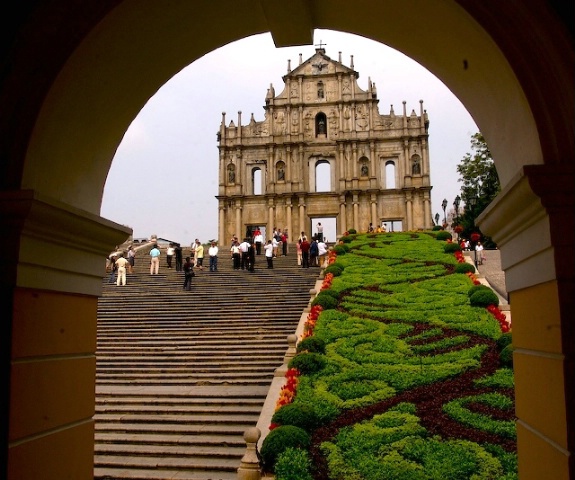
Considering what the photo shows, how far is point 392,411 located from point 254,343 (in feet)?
19.6

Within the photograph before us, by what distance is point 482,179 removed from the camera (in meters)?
35.4

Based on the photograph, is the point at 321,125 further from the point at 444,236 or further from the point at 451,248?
the point at 451,248

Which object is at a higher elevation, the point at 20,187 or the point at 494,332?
the point at 20,187

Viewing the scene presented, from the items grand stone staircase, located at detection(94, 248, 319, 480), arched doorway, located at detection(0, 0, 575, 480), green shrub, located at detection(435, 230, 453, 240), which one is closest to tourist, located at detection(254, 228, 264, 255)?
grand stone staircase, located at detection(94, 248, 319, 480)

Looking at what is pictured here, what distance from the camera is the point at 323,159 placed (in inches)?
1698

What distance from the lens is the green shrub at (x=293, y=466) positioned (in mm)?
7785

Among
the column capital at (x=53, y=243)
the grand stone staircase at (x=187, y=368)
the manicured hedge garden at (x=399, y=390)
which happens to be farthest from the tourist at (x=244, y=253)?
the column capital at (x=53, y=243)

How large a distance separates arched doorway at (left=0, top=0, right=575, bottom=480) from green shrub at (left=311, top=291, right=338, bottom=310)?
40.1 ft

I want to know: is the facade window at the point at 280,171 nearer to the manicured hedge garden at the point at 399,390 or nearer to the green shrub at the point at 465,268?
the green shrub at the point at 465,268

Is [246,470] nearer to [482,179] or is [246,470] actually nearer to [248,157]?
[482,179]

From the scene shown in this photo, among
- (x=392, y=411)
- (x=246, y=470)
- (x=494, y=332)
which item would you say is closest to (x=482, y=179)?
(x=494, y=332)

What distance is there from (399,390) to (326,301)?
6.14 m

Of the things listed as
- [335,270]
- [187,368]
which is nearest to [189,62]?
[187,368]

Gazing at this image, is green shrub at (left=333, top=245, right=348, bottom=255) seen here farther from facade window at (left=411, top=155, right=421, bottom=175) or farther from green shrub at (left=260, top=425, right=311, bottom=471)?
green shrub at (left=260, top=425, right=311, bottom=471)
